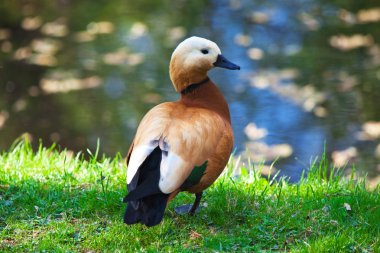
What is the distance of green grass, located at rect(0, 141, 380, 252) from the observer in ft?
12.6

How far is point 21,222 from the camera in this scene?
416 centimetres

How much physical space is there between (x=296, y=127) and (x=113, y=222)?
166 inches

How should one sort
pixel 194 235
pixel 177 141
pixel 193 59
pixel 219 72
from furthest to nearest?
pixel 219 72
pixel 193 59
pixel 194 235
pixel 177 141

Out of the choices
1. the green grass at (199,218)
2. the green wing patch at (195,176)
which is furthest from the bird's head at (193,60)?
the green grass at (199,218)

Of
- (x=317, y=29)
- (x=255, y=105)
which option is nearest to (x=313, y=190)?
(x=255, y=105)

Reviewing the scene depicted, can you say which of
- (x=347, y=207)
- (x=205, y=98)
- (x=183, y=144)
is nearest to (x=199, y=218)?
(x=183, y=144)

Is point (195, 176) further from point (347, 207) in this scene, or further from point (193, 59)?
point (347, 207)

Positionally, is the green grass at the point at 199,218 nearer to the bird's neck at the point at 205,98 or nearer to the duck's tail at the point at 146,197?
the duck's tail at the point at 146,197

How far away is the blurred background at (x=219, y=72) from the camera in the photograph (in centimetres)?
775

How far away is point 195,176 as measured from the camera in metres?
3.80

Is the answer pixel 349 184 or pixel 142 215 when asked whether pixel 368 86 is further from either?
pixel 142 215

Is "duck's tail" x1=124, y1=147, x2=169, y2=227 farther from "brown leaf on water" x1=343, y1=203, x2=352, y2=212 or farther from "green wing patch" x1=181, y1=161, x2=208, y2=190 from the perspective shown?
"brown leaf on water" x1=343, y1=203, x2=352, y2=212

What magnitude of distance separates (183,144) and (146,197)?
0.37 meters

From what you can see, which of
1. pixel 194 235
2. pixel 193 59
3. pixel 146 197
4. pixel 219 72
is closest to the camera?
pixel 146 197
